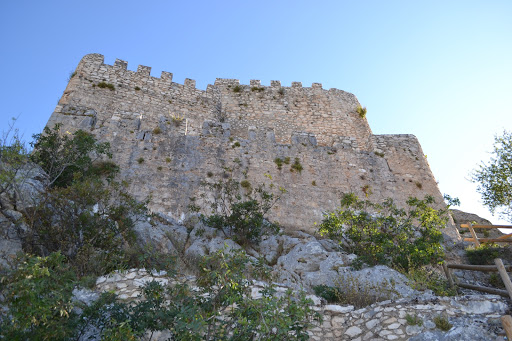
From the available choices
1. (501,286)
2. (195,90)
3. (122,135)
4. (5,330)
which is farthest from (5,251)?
(195,90)

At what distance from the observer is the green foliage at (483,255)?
10.5 metres

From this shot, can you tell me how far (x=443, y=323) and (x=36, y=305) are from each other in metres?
6.00

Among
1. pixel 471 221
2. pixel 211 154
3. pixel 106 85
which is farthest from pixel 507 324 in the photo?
pixel 106 85

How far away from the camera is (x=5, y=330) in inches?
197

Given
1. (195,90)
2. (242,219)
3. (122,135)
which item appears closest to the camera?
(242,219)

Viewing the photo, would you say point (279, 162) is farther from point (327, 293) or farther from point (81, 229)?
point (81, 229)

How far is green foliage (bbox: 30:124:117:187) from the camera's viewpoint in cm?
1051

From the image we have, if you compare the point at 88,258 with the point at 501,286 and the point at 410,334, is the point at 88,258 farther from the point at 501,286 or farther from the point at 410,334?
the point at 501,286

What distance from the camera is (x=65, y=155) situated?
11.0 meters

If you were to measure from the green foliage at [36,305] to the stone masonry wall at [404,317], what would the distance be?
1.34 meters

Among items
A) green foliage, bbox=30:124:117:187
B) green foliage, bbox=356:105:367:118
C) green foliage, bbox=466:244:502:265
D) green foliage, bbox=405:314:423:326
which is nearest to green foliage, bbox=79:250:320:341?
green foliage, bbox=405:314:423:326

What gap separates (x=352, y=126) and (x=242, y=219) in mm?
12803

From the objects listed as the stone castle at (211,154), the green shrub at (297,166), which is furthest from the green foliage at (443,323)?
the green shrub at (297,166)

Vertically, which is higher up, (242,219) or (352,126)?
(352,126)
